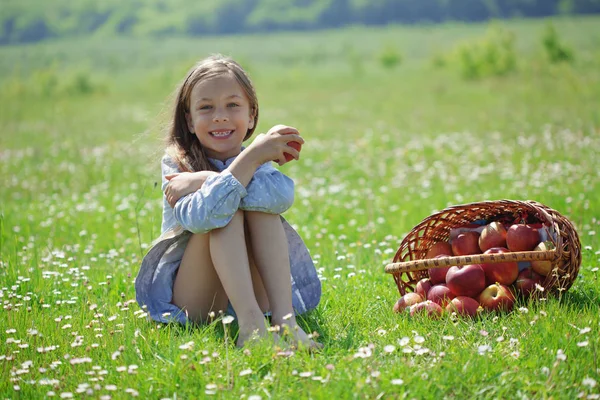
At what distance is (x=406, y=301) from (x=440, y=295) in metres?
0.19

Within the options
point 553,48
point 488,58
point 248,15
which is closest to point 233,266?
point 488,58

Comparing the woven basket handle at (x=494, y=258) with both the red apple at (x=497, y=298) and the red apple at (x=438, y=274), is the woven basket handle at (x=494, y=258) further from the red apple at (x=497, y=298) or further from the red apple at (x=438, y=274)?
the red apple at (x=438, y=274)

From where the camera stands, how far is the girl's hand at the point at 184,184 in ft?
11.9

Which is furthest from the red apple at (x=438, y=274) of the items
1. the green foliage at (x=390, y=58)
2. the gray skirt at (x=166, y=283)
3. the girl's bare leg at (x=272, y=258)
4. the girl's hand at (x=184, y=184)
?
the green foliage at (x=390, y=58)

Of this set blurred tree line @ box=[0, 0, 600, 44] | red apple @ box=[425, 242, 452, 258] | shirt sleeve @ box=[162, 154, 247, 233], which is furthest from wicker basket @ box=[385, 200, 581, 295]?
blurred tree line @ box=[0, 0, 600, 44]

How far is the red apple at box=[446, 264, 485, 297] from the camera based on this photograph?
385 centimetres

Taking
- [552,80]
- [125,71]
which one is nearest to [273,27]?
[125,71]

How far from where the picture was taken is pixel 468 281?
3.86 meters

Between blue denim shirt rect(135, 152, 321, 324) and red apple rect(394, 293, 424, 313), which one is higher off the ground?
blue denim shirt rect(135, 152, 321, 324)

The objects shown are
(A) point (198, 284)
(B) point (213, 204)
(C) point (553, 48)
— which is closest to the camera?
(B) point (213, 204)

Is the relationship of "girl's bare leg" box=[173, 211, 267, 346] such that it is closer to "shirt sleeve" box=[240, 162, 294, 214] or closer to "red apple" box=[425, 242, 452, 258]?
"shirt sleeve" box=[240, 162, 294, 214]

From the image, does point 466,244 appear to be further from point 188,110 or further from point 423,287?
point 188,110

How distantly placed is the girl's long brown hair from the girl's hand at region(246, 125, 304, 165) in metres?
0.45

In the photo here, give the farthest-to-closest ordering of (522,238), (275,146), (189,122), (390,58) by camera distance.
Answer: (390,58) < (189,122) < (522,238) < (275,146)
